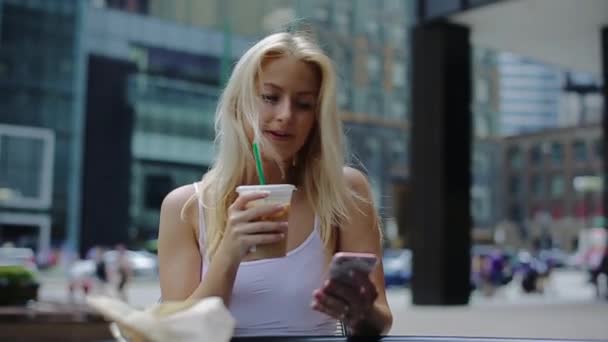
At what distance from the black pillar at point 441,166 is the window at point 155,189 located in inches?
1232

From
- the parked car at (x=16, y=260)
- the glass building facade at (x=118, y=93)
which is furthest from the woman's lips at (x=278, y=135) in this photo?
the glass building facade at (x=118, y=93)

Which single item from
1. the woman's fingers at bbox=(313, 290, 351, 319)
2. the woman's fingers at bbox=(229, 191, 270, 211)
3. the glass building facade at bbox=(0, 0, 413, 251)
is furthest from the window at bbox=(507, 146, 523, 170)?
the woman's fingers at bbox=(313, 290, 351, 319)

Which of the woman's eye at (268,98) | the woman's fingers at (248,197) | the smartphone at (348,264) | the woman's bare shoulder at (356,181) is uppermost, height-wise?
the woman's eye at (268,98)

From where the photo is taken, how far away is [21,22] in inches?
1681

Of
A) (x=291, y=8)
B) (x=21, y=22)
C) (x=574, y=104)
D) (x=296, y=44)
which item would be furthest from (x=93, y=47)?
(x=574, y=104)

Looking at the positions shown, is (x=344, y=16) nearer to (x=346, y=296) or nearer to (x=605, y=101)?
(x=605, y=101)

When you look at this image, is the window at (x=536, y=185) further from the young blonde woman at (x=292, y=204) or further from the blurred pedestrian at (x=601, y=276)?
the young blonde woman at (x=292, y=204)

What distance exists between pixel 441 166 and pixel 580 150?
59398 mm

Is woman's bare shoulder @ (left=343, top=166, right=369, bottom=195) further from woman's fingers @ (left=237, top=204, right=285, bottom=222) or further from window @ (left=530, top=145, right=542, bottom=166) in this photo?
window @ (left=530, top=145, right=542, bottom=166)

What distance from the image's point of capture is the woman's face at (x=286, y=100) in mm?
1739

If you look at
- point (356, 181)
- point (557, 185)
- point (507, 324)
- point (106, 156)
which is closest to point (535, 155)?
point (557, 185)

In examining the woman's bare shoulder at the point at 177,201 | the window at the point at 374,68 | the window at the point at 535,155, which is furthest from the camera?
the window at the point at 535,155

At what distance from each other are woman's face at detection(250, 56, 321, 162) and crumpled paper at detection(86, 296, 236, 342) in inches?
26.7

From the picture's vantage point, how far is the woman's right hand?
58.5 inches
